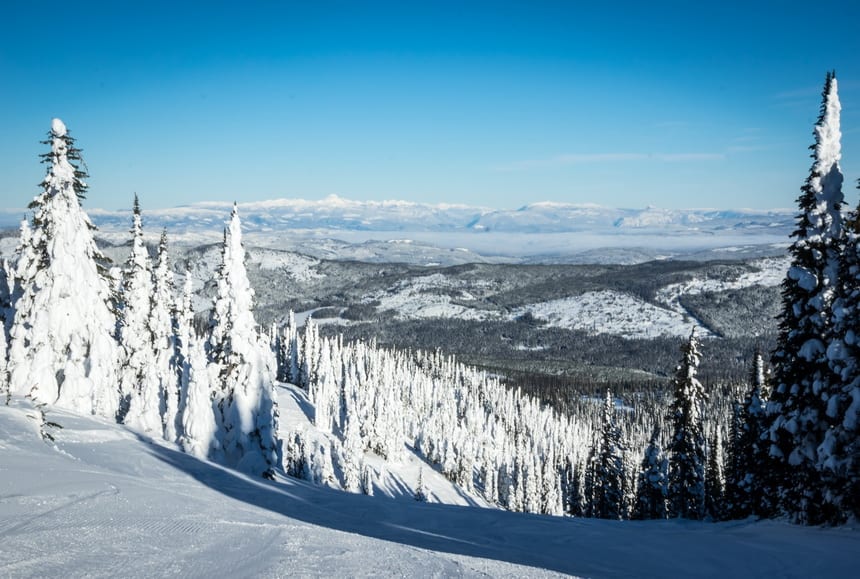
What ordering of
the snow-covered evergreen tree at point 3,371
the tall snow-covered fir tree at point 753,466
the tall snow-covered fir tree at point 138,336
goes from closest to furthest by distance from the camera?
the snow-covered evergreen tree at point 3,371 < the tall snow-covered fir tree at point 753,466 < the tall snow-covered fir tree at point 138,336

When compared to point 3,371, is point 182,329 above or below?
below

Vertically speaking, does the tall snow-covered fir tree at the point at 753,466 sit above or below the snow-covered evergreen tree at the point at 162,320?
below

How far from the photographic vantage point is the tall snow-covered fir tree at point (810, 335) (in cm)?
1694

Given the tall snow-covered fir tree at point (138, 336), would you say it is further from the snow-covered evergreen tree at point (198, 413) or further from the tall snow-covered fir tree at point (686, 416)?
the tall snow-covered fir tree at point (686, 416)

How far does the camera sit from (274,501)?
12188 mm

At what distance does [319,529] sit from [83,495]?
329 centimetres

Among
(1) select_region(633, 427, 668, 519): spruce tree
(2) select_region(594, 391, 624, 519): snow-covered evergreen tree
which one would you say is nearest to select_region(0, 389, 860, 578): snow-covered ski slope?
(1) select_region(633, 427, 668, 519): spruce tree

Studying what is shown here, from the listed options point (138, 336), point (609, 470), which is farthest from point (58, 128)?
point (609, 470)

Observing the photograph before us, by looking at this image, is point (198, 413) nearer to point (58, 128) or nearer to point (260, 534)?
point (58, 128)

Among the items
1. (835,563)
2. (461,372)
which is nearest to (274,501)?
(835,563)

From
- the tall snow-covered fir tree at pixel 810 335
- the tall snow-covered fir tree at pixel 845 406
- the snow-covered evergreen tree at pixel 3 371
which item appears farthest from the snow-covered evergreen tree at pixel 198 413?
the tall snow-covered fir tree at pixel 845 406

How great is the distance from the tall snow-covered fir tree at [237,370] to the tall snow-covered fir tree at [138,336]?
4661 mm

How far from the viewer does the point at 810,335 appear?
18.6m

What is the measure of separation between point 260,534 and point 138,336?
101ft
